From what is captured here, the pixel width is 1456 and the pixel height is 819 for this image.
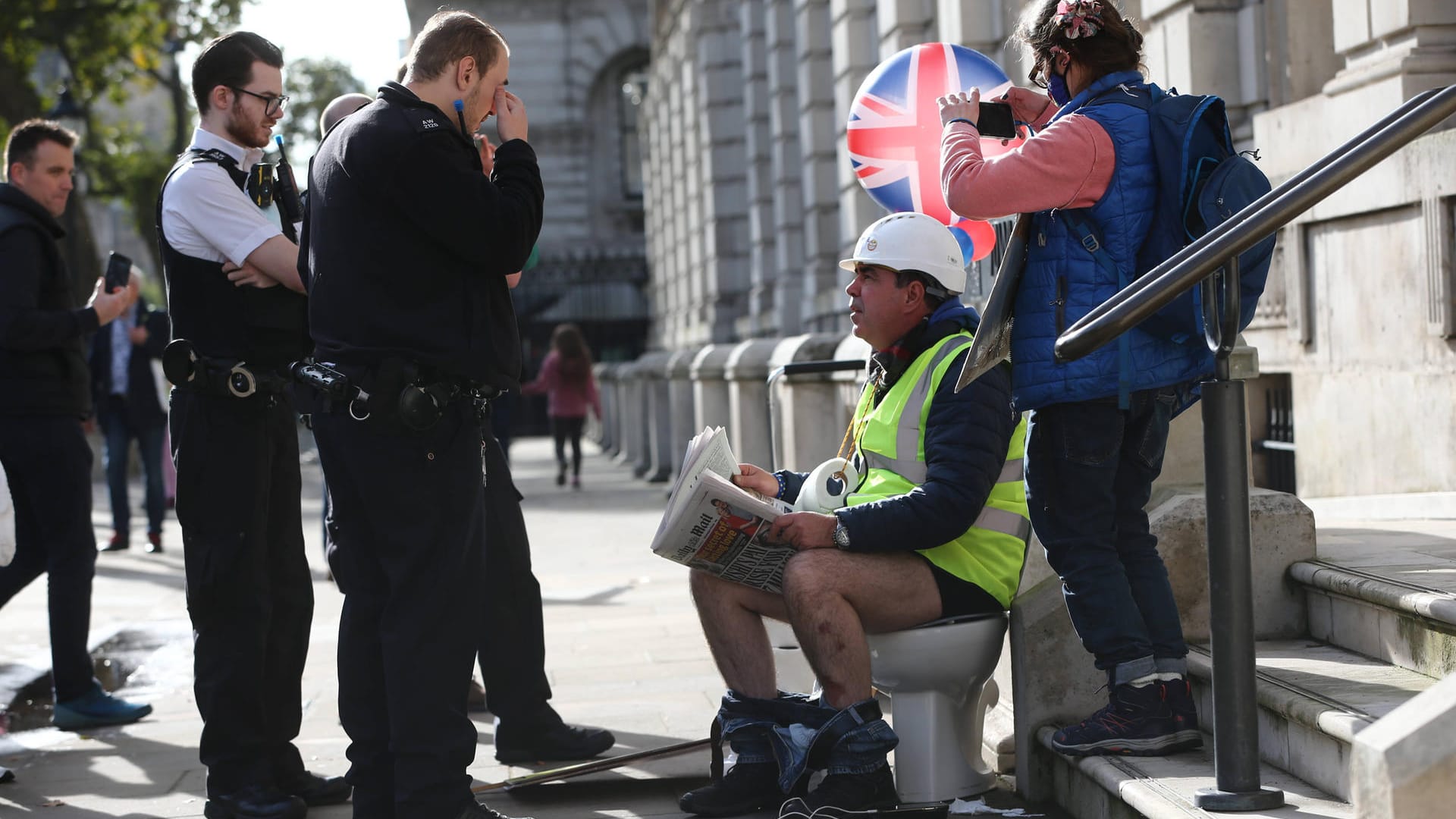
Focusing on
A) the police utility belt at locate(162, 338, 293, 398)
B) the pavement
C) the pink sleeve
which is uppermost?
the pink sleeve

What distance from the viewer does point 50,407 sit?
5.76 m

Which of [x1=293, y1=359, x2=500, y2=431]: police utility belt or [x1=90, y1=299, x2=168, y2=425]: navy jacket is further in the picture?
[x1=90, y1=299, x2=168, y2=425]: navy jacket

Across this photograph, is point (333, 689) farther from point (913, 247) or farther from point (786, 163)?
point (786, 163)

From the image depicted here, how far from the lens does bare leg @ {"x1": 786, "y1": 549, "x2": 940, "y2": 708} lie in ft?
12.9

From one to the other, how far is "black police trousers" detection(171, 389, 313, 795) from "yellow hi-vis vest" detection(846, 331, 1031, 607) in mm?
1651

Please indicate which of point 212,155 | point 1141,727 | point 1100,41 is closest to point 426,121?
point 212,155

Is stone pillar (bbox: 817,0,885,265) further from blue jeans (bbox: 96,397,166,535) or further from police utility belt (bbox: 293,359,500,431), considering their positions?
police utility belt (bbox: 293,359,500,431)

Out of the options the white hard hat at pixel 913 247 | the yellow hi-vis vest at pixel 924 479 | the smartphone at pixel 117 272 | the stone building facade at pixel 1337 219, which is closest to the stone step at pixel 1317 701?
the yellow hi-vis vest at pixel 924 479

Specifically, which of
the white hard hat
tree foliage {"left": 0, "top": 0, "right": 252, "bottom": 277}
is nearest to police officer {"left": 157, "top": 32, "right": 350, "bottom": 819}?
the white hard hat

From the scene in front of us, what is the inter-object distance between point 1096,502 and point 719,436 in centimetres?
96

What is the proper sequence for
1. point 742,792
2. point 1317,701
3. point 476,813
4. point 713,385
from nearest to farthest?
point 1317,701 < point 476,813 < point 742,792 < point 713,385

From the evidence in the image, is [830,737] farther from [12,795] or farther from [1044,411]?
[12,795]

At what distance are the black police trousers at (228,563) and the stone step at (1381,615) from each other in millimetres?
2786

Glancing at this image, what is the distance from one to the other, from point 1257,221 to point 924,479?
4.06 feet
